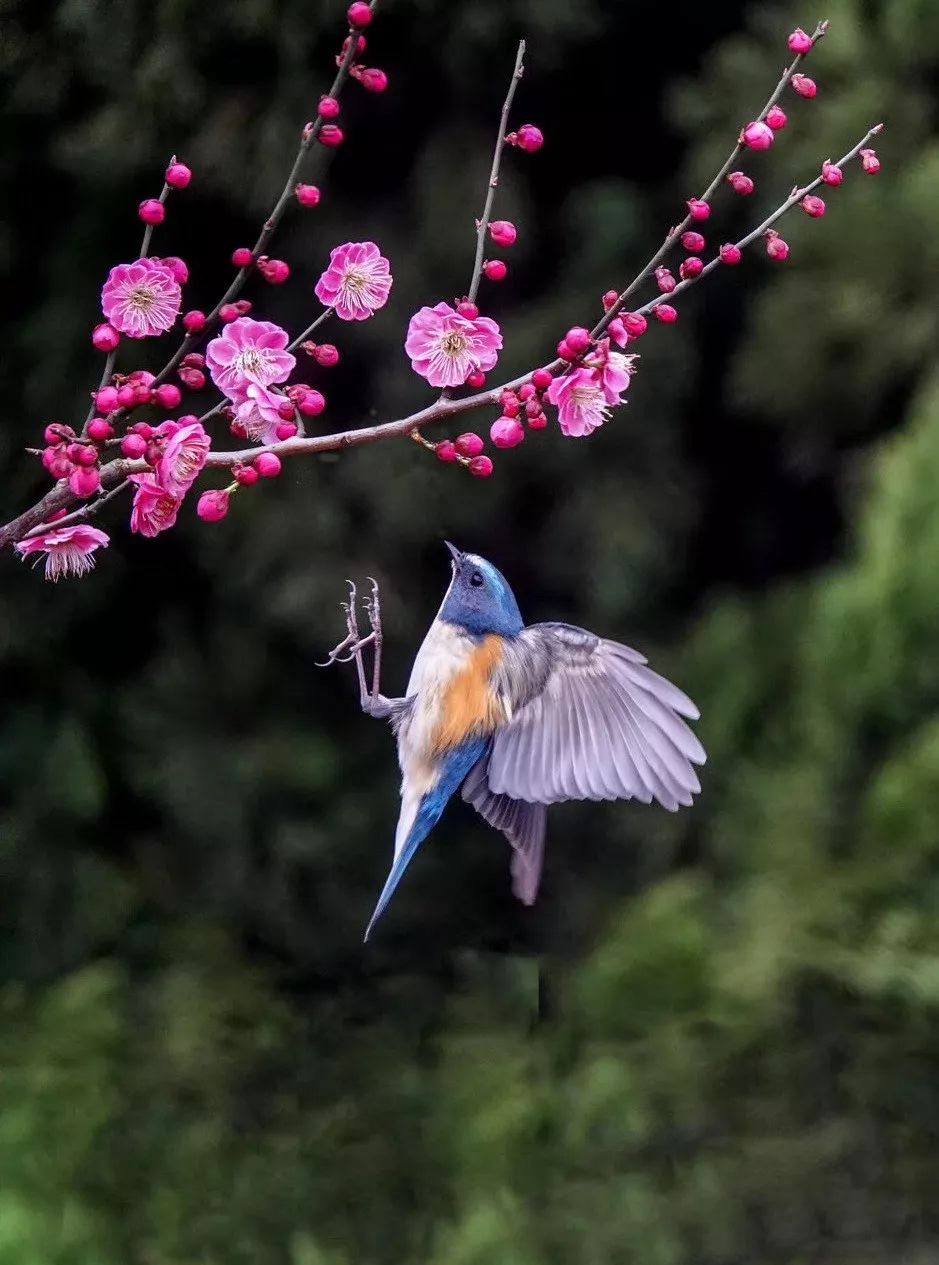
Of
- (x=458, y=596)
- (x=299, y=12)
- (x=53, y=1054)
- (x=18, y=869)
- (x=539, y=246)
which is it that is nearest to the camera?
(x=458, y=596)

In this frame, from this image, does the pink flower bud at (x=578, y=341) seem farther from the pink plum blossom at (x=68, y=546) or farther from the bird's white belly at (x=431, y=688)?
the bird's white belly at (x=431, y=688)

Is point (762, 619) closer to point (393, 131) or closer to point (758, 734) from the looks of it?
point (758, 734)

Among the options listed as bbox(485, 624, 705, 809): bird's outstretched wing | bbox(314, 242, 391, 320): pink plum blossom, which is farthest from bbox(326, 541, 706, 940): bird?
bbox(314, 242, 391, 320): pink plum blossom

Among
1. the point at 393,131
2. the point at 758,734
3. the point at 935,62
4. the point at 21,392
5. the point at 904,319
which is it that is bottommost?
the point at 758,734

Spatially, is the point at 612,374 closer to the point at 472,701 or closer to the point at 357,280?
the point at 357,280

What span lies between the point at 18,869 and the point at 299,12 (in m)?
1.39

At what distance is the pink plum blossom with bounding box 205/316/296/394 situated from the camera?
0.97 meters

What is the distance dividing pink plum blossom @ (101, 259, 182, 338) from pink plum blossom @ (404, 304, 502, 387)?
16 cm

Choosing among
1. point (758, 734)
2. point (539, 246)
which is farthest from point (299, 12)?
point (758, 734)

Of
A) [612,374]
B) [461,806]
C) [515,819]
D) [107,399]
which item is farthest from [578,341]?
[461,806]

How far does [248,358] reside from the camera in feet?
3.22

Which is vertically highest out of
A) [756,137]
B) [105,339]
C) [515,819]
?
[756,137]

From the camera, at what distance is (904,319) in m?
2.72

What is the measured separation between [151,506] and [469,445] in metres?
0.20
